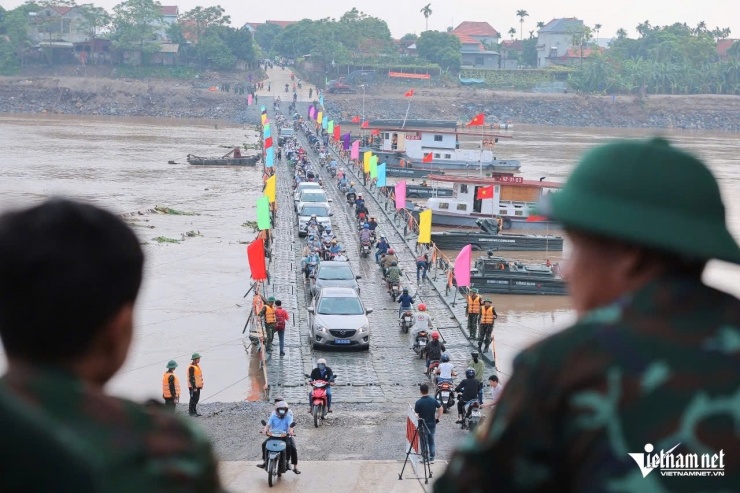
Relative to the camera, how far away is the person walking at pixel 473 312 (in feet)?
73.0

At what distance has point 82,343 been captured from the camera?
2.02 meters

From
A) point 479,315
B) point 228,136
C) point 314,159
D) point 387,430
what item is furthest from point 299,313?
point 228,136

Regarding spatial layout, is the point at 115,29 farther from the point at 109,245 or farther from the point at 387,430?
the point at 109,245

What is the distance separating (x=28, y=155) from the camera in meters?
69.4

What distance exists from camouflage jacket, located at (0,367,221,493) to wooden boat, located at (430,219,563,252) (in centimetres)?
3693

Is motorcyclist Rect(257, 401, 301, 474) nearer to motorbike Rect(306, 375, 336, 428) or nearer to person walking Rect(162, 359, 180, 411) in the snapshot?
motorbike Rect(306, 375, 336, 428)

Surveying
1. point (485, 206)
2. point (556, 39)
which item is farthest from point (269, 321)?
point (556, 39)

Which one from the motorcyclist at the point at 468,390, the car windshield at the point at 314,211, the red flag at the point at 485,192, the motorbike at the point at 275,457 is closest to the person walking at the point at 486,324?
the motorcyclist at the point at 468,390

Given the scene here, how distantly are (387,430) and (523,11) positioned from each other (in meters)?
170

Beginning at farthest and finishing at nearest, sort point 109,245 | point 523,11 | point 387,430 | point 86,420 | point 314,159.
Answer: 1. point 523,11
2. point 314,159
3. point 387,430
4. point 109,245
5. point 86,420

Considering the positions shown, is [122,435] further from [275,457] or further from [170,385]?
[170,385]

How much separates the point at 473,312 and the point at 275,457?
9.91 meters

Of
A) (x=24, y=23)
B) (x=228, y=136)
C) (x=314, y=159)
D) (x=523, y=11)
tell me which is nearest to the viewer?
(x=314, y=159)

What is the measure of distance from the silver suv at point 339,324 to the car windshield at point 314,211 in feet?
54.8
